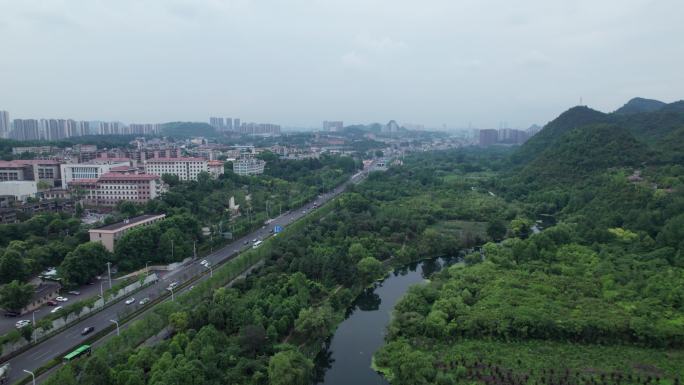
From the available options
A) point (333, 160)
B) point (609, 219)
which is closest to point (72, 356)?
point (609, 219)

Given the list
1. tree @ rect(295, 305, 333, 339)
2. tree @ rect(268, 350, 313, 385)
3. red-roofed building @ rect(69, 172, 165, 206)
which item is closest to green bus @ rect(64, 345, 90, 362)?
tree @ rect(268, 350, 313, 385)

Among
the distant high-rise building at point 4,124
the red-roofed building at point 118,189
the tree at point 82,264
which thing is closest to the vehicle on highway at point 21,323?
the tree at point 82,264

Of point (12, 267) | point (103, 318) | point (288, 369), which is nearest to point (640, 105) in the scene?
point (288, 369)

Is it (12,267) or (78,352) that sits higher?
(12,267)

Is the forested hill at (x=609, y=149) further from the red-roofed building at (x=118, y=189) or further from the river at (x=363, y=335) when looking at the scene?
the red-roofed building at (x=118, y=189)

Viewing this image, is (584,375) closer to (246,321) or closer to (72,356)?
(246,321)

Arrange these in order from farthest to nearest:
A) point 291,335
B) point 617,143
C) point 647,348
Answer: point 617,143, point 291,335, point 647,348

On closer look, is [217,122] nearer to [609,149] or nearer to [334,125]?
[334,125]
